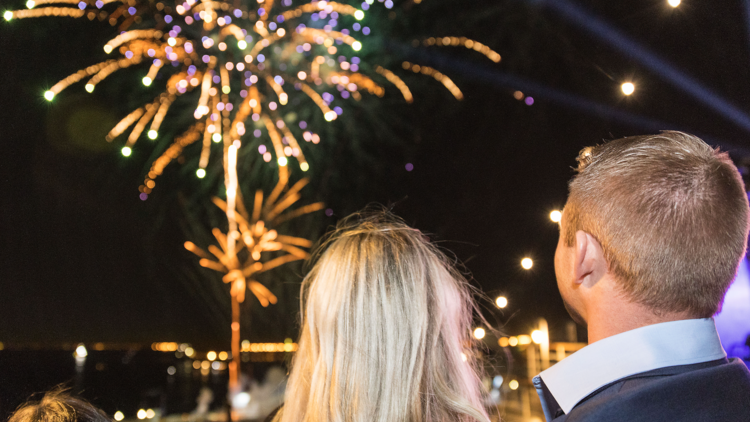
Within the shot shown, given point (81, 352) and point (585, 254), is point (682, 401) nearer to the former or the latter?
point (585, 254)

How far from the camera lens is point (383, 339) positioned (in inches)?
50.9

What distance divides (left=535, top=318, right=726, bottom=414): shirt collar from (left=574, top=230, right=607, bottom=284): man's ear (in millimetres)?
143

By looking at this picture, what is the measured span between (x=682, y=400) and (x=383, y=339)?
0.65 metres

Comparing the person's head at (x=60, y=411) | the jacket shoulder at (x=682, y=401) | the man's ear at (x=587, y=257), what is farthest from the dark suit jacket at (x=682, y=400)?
the person's head at (x=60, y=411)

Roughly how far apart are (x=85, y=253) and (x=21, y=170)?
3568mm

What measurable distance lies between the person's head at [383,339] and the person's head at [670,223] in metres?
0.46

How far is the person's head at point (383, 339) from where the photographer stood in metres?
1.27

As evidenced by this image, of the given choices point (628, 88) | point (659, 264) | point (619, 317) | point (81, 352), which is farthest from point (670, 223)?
point (81, 352)

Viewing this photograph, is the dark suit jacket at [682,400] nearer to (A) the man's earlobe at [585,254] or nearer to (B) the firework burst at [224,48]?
(A) the man's earlobe at [585,254]

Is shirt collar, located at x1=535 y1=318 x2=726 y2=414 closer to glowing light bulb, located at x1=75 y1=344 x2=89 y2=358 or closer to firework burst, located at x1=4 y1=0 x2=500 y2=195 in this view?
firework burst, located at x1=4 y1=0 x2=500 y2=195

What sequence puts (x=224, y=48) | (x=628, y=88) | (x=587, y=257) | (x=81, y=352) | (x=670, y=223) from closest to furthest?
1. (x=670, y=223)
2. (x=587, y=257)
3. (x=628, y=88)
4. (x=224, y=48)
5. (x=81, y=352)

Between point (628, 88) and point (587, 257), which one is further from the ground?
point (628, 88)

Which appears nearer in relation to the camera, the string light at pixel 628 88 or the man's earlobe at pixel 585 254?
the man's earlobe at pixel 585 254

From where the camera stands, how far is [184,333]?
140 feet
